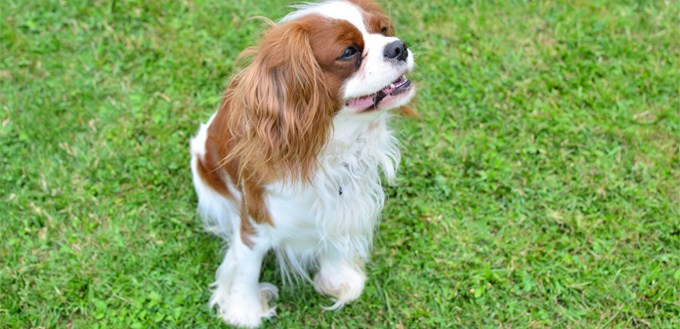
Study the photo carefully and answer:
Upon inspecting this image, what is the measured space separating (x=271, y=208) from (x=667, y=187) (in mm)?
2533

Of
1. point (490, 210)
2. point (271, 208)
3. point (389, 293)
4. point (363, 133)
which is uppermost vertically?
point (363, 133)

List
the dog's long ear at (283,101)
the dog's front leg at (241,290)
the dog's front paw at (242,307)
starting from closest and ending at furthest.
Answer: the dog's long ear at (283,101)
the dog's front leg at (241,290)
the dog's front paw at (242,307)

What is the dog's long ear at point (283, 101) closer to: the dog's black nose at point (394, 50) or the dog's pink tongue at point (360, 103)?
the dog's pink tongue at point (360, 103)

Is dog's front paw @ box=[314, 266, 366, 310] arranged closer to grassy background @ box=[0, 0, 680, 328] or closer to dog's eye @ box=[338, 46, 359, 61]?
grassy background @ box=[0, 0, 680, 328]

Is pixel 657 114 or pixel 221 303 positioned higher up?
pixel 657 114

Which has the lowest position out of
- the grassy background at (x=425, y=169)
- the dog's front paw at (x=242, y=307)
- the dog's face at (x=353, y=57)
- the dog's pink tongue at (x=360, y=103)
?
the dog's front paw at (x=242, y=307)

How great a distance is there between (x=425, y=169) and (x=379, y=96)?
4.62 ft

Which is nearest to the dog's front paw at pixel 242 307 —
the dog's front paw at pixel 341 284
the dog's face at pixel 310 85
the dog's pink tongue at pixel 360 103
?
the dog's front paw at pixel 341 284

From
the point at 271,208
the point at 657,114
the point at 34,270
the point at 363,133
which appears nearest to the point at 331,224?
the point at 271,208

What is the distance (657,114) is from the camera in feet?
12.4

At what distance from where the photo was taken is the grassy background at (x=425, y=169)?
313cm

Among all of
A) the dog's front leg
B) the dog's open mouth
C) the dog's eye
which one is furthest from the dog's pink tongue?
the dog's front leg

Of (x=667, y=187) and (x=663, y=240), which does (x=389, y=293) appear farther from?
(x=667, y=187)

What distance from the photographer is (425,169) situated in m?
3.62
